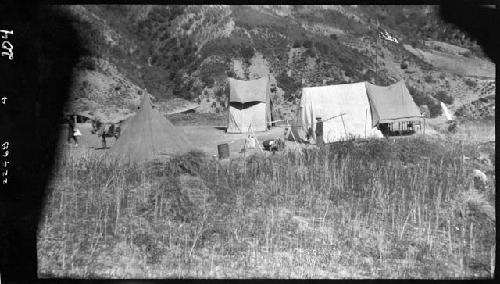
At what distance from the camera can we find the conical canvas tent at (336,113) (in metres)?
6.32

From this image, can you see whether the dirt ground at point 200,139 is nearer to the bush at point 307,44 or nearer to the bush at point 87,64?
the bush at point 87,64

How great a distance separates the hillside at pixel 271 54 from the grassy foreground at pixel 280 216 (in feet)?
2.20

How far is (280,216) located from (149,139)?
66.1 inches

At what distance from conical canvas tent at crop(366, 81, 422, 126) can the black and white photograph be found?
0.01m

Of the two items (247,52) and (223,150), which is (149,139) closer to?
(223,150)

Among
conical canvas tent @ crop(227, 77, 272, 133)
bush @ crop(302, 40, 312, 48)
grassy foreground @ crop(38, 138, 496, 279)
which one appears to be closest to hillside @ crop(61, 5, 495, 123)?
bush @ crop(302, 40, 312, 48)

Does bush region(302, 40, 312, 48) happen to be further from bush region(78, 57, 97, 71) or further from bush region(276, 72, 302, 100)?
bush region(78, 57, 97, 71)

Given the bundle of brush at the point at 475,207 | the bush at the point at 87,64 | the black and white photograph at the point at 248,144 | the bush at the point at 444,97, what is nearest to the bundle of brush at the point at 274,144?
the black and white photograph at the point at 248,144

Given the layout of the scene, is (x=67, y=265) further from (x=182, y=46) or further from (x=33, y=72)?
(x=182, y=46)

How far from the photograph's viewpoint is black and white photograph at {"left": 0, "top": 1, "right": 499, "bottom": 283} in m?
6.16

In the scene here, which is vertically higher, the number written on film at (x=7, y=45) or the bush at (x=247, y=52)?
the number written on film at (x=7, y=45)

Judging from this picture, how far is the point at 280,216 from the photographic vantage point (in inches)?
244

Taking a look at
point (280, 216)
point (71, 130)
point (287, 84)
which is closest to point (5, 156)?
point (71, 130)

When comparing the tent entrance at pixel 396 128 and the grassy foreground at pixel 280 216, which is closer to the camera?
the grassy foreground at pixel 280 216
